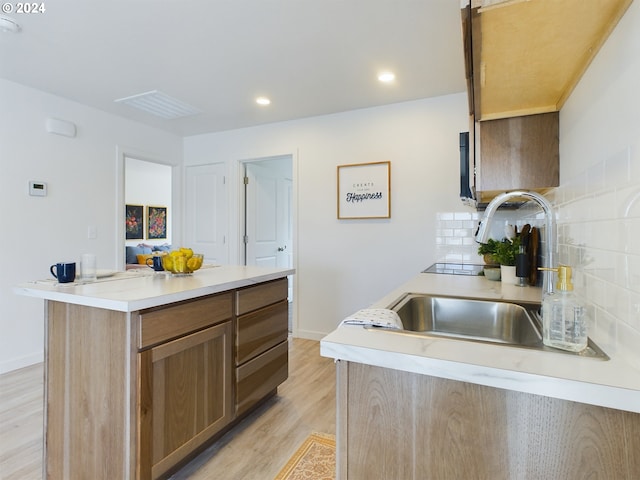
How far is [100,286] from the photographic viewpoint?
1.54 metres

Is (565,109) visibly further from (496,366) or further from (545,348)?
(496,366)

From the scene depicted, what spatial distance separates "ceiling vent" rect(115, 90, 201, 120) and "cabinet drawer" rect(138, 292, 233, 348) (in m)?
2.21

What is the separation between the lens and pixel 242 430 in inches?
76.1

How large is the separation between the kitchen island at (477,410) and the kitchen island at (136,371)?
0.89 m

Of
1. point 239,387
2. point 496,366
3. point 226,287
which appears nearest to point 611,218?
point 496,366

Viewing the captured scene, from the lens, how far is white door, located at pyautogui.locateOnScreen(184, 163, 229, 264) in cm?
417

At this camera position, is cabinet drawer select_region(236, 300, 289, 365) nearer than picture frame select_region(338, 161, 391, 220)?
Yes

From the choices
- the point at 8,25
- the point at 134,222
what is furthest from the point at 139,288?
the point at 134,222

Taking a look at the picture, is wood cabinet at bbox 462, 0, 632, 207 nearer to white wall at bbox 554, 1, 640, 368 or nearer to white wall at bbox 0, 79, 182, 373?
white wall at bbox 554, 1, 640, 368

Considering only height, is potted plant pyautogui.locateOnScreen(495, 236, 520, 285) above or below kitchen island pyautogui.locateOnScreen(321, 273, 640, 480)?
above

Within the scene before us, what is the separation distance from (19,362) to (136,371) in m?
2.46

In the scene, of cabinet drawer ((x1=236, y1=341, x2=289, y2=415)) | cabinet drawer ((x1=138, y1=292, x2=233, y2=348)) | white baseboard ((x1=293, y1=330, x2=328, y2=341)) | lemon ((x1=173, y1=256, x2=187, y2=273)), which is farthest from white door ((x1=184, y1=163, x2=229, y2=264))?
cabinet drawer ((x1=138, y1=292, x2=233, y2=348))

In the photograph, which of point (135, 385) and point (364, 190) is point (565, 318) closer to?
point (135, 385)

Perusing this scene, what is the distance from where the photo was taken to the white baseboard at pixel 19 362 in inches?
108
